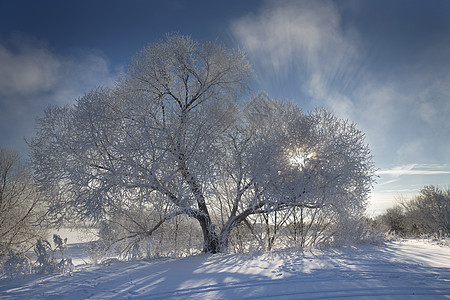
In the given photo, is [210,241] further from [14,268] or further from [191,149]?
[14,268]

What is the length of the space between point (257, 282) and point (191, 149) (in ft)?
15.9

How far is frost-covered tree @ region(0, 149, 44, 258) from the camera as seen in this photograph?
1366cm

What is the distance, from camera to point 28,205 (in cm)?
1466

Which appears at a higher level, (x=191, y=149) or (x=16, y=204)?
(x=191, y=149)

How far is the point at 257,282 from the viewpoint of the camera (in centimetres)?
432

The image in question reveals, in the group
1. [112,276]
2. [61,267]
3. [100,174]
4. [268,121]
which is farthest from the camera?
[268,121]

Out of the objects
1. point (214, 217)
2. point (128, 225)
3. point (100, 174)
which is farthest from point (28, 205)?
point (214, 217)

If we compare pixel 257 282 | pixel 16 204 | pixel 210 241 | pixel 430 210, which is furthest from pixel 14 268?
pixel 430 210

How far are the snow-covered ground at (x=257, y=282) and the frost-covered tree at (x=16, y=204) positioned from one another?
11.3 meters

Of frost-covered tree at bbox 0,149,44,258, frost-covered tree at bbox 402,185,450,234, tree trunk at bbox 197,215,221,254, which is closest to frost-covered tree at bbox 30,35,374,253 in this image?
tree trunk at bbox 197,215,221,254

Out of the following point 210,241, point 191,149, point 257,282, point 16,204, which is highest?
point 191,149

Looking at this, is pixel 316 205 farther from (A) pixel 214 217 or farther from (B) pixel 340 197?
(A) pixel 214 217

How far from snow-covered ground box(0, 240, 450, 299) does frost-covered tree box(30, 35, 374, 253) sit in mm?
2666

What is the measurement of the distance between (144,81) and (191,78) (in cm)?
187
